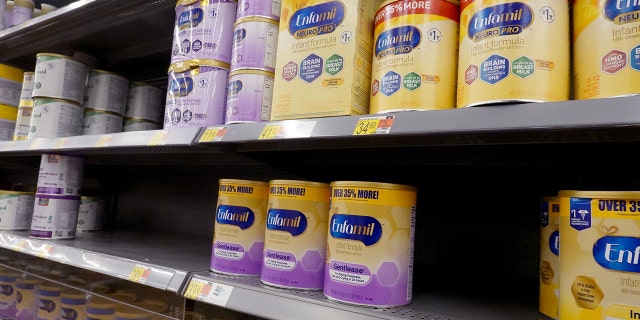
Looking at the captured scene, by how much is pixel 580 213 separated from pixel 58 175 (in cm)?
173

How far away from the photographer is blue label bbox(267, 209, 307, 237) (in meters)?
0.95

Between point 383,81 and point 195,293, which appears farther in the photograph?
point 195,293

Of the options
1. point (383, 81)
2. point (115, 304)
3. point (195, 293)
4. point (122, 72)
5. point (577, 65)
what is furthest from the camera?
point (122, 72)

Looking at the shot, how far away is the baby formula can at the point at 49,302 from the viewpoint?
171cm

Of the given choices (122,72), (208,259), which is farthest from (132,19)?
(208,259)

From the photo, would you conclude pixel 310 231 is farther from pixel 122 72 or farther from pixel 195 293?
pixel 122 72

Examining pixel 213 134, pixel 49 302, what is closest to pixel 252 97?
pixel 213 134

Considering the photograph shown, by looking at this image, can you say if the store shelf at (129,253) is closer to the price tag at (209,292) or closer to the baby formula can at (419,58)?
the price tag at (209,292)

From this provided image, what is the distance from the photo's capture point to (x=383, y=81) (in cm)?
86

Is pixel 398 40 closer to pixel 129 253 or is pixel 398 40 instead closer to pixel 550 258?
pixel 550 258

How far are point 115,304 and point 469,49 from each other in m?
1.50

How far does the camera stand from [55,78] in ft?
5.49

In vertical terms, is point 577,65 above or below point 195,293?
above

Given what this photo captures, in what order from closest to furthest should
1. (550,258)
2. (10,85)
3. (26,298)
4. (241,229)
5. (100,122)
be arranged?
(550,258) → (241,229) → (100,122) → (26,298) → (10,85)
